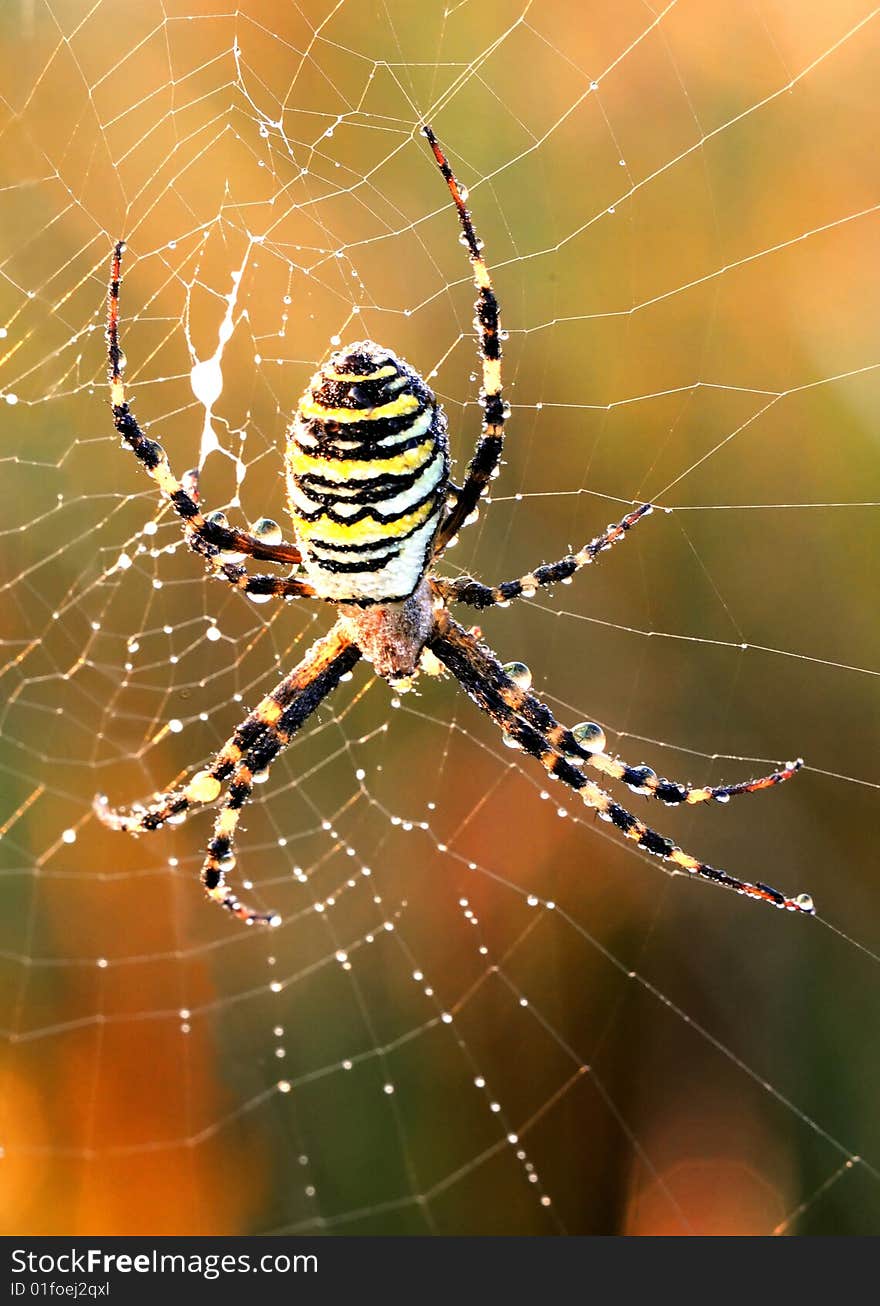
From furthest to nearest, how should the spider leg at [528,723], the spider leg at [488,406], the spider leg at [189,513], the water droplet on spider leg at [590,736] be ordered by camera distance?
1. the spider leg at [528,723]
2. the water droplet on spider leg at [590,736]
3. the spider leg at [189,513]
4. the spider leg at [488,406]

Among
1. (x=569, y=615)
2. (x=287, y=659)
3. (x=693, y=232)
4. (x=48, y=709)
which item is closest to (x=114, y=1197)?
(x=48, y=709)

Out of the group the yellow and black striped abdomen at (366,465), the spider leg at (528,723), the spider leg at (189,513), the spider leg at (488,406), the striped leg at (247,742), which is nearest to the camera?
the yellow and black striped abdomen at (366,465)

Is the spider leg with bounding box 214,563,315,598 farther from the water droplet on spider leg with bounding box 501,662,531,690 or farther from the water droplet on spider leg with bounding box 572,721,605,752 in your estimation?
the water droplet on spider leg with bounding box 572,721,605,752

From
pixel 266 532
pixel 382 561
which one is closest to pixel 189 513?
pixel 266 532

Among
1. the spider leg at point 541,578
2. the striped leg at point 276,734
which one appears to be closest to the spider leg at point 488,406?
the spider leg at point 541,578

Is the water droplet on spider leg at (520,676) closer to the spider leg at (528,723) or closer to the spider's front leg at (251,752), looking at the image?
the spider leg at (528,723)

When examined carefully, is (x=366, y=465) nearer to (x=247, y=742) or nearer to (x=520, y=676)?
(x=520, y=676)

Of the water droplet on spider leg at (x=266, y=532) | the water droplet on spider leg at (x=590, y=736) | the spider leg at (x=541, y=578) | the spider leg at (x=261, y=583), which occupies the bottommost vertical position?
the water droplet on spider leg at (x=590, y=736)
